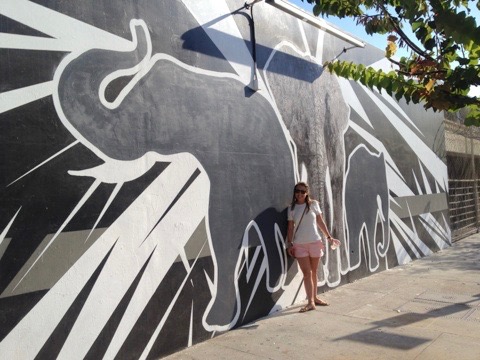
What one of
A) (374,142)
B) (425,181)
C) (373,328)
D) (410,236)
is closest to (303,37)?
(374,142)

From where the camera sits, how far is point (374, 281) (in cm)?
747

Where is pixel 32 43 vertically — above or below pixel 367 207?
above

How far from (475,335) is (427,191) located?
5.87 m

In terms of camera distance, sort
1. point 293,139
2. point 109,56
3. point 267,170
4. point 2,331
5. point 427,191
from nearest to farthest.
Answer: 1. point 2,331
2. point 109,56
3. point 267,170
4. point 293,139
5. point 427,191

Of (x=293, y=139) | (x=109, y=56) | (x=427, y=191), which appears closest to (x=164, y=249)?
(x=109, y=56)

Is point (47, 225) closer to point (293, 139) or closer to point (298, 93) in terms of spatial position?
point (293, 139)

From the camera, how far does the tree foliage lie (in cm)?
241

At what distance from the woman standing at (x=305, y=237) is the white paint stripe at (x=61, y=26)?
288 cm

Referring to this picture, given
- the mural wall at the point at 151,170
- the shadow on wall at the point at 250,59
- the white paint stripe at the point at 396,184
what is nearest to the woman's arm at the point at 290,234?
the mural wall at the point at 151,170

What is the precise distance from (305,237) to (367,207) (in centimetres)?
248

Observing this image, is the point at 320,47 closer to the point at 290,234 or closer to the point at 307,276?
the point at 290,234

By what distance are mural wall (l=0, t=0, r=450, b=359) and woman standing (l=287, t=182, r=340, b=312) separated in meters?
0.22

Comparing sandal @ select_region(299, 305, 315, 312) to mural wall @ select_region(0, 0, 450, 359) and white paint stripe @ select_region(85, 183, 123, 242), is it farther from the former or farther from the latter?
white paint stripe @ select_region(85, 183, 123, 242)

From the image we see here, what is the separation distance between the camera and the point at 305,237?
582cm
